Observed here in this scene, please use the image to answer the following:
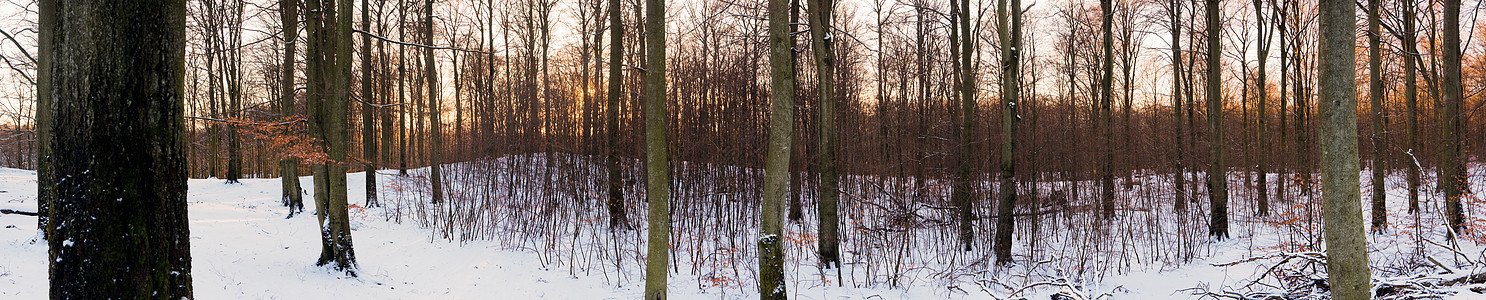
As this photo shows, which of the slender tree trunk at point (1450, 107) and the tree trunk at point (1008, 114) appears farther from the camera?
the slender tree trunk at point (1450, 107)

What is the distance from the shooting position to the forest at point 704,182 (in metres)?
3.23

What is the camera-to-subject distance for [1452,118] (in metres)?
9.29

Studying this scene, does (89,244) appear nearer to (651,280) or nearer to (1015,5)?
(651,280)

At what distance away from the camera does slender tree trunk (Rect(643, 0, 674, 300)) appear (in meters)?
5.94

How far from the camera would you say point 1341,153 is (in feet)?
12.3

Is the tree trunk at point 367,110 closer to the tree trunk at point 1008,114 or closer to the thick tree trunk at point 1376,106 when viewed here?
the tree trunk at point 1008,114

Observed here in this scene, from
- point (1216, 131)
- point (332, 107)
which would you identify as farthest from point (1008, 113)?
point (332, 107)

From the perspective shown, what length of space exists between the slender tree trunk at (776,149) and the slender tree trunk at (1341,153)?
3.80 meters

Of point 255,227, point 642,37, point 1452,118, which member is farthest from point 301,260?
point 1452,118

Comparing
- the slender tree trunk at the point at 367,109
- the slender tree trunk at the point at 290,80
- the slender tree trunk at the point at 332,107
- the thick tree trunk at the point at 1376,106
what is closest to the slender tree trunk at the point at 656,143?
the slender tree trunk at the point at 332,107

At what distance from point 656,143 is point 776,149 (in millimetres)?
1189

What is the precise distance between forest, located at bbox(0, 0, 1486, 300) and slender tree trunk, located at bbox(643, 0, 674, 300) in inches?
0.8

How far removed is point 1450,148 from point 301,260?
15.9 meters

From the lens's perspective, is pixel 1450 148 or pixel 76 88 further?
pixel 1450 148
